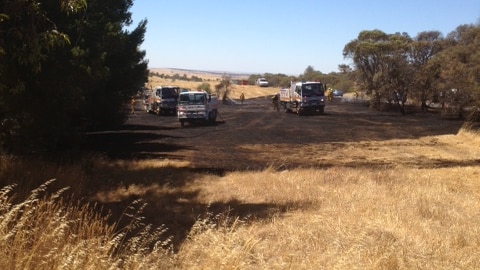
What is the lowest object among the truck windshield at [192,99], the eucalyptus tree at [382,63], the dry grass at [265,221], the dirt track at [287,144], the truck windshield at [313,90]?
the dirt track at [287,144]

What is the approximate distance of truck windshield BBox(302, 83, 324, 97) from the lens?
4253cm

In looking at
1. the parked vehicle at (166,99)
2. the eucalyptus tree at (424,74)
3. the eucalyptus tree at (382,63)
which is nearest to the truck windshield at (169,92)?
the parked vehicle at (166,99)

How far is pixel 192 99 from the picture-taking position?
3456 cm

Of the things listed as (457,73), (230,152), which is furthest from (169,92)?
(230,152)

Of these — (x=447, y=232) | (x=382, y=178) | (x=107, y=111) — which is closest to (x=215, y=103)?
(x=107, y=111)

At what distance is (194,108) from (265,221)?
25886mm

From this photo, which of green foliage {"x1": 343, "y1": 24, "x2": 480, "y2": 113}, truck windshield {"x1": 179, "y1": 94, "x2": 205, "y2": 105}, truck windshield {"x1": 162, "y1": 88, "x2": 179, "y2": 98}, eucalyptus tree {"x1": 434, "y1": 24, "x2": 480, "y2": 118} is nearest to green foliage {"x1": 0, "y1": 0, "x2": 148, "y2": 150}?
truck windshield {"x1": 179, "y1": 94, "x2": 205, "y2": 105}

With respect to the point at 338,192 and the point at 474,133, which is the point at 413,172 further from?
the point at 474,133

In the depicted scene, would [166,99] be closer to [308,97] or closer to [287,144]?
[308,97]

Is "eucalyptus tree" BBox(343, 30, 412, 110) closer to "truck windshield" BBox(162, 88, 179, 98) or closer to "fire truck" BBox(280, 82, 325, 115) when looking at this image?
"fire truck" BBox(280, 82, 325, 115)

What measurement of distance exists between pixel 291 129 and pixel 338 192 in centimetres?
2017

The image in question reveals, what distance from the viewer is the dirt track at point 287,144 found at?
17766mm

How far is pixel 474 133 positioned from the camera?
2498cm

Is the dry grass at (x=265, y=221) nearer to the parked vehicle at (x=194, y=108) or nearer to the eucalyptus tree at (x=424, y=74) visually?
the parked vehicle at (x=194, y=108)
